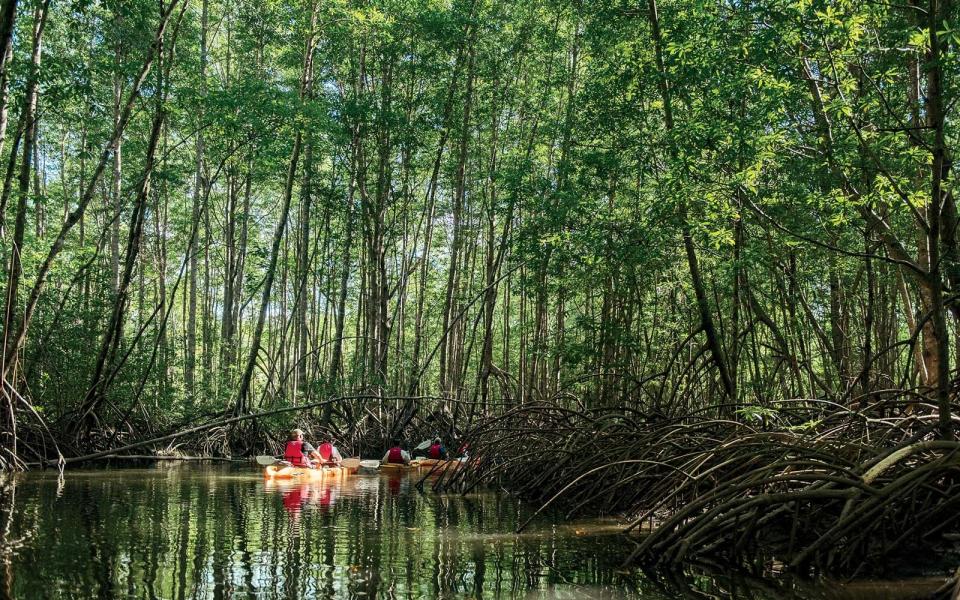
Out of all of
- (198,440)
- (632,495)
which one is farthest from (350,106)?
(632,495)

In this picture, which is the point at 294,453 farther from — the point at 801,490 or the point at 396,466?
the point at 801,490

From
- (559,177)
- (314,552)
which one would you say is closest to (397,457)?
(559,177)

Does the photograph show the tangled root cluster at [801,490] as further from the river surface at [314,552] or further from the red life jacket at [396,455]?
the red life jacket at [396,455]

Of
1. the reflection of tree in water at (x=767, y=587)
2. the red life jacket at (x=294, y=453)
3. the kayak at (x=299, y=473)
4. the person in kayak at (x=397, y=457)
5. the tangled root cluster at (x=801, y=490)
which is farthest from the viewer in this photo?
the person in kayak at (x=397, y=457)

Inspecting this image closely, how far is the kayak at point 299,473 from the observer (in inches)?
443

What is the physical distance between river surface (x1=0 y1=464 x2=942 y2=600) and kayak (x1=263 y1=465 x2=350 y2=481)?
7.37 ft

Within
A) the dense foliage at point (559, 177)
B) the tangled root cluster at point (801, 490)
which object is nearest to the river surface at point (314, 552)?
the tangled root cluster at point (801, 490)

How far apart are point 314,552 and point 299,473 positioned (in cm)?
628

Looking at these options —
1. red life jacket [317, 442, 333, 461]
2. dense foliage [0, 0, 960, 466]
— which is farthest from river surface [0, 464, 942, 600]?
red life jacket [317, 442, 333, 461]

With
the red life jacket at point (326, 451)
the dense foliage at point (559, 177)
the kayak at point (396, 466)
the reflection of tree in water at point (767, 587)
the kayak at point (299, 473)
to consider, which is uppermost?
the dense foliage at point (559, 177)

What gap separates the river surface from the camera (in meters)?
4.32

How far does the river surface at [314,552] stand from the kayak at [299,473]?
225cm

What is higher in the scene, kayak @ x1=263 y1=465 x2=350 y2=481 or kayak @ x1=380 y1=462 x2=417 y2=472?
kayak @ x1=263 y1=465 x2=350 y2=481

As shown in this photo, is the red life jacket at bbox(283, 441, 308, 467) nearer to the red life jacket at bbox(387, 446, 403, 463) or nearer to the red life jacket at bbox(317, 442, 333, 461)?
the red life jacket at bbox(317, 442, 333, 461)
